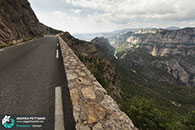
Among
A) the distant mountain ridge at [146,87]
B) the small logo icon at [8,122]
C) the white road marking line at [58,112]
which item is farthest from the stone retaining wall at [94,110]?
the distant mountain ridge at [146,87]

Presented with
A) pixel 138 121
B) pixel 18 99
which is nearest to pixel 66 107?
pixel 18 99

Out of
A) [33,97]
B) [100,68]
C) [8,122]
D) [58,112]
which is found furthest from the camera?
[100,68]

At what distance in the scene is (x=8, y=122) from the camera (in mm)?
2098

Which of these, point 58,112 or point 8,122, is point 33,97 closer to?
point 8,122

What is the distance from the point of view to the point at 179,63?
191 m

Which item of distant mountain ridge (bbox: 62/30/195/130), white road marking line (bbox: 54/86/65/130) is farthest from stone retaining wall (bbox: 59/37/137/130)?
distant mountain ridge (bbox: 62/30/195/130)

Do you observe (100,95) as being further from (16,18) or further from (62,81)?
(16,18)

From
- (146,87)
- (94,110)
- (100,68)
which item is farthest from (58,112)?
(146,87)

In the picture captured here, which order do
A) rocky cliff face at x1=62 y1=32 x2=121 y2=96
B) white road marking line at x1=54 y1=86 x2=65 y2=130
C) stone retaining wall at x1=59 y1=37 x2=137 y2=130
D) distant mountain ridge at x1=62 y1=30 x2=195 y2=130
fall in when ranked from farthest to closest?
1. rocky cliff face at x1=62 y1=32 x2=121 y2=96
2. distant mountain ridge at x1=62 y1=30 x2=195 y2=130
3. stone retaining wall at x1=59 y1=37 x2=137 y2=130
4. white road marking line at x1=54 y1=86 x2=65 y2=130

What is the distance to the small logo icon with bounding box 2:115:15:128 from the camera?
2033 millimetres

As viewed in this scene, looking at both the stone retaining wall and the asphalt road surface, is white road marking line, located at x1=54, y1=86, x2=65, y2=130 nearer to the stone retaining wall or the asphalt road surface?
the asphalt road surface

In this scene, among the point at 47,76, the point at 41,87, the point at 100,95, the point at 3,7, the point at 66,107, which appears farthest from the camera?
the point at 3,7

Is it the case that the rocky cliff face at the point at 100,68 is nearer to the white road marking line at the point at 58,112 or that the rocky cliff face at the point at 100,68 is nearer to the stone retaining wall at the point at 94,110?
the stone retaining wall at the point at 94,110

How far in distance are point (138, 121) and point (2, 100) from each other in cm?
689
